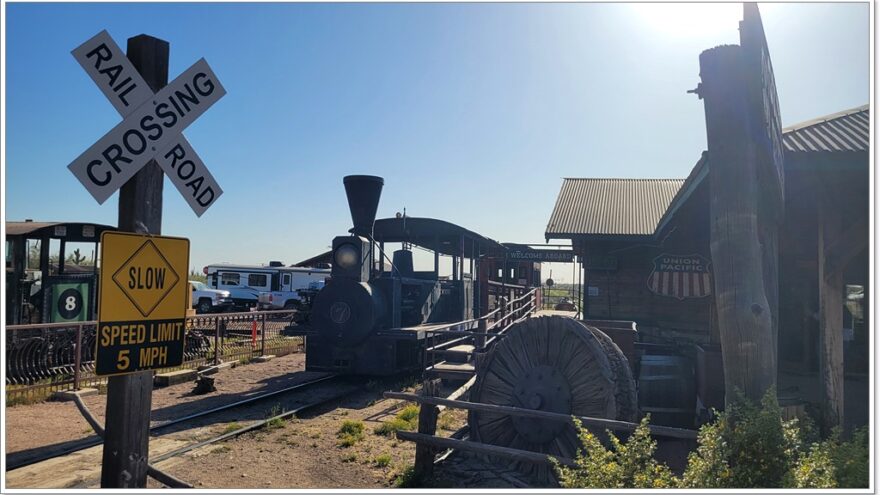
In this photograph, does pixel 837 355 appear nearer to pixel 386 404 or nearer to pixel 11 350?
pixel 386 404

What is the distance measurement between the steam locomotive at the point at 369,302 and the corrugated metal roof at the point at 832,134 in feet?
22.0

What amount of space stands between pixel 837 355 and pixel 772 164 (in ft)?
7.89

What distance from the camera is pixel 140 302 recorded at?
3111mm

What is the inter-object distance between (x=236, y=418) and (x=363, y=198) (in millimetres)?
4747

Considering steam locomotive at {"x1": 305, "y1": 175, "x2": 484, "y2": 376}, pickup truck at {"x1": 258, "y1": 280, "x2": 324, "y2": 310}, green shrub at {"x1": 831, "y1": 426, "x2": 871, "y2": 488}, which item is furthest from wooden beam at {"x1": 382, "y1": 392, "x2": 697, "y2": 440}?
pickup truck at {"x1": 258, "y1": 280, "x2": 324, "y2": 310}

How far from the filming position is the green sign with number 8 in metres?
11.8

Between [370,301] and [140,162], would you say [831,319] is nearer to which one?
[140,162]

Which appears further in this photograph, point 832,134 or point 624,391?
point 832,134

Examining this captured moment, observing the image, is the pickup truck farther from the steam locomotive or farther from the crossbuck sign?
the crossbuck sign

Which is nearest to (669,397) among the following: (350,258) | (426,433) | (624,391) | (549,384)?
(624,391)

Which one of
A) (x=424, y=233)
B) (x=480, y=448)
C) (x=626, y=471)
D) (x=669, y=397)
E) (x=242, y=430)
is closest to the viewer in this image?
(x=626, y=471)

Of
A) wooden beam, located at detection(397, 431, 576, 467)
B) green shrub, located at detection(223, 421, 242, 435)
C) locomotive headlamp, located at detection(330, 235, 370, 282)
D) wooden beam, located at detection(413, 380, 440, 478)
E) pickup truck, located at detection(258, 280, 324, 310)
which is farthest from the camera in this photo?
pickup truck, located at detection(258, 280, 324, 310)

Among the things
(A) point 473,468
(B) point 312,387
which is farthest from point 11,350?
(A) point 473,468

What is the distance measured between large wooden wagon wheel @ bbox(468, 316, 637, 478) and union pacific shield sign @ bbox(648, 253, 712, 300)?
5.51 metres
